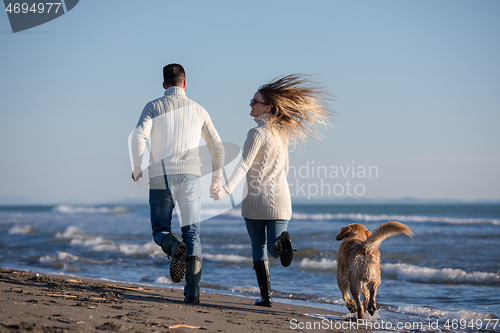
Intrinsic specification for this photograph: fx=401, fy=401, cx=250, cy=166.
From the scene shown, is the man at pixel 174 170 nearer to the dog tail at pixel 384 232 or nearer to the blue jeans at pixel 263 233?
the blue jeans at pixel 263 233

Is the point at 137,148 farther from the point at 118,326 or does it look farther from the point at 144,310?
the point at 118,326

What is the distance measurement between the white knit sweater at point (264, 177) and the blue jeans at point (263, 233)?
3.2 inches

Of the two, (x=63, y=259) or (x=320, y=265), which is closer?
(x=320, y=265)

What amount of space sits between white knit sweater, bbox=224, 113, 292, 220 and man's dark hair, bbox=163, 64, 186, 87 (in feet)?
2.91

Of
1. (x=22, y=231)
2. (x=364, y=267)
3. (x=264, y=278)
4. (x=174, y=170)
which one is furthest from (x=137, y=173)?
(x=22, y=231)

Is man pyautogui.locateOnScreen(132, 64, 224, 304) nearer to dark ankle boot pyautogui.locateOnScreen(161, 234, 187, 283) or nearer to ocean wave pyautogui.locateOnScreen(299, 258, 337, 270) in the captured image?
dark ankle boot pyautogui.locateOnScreen(161, 234, 187, 283)

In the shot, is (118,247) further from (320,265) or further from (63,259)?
(320,265)

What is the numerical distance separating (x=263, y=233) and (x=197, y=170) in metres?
0.90

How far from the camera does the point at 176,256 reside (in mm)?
3508

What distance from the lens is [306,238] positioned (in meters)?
13.7

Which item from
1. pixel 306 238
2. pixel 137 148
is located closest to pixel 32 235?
pixel 306 238

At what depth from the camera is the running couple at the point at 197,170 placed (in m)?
3.70

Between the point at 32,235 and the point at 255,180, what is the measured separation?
13.7m

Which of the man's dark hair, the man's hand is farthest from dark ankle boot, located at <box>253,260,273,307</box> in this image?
the man's dark hair
